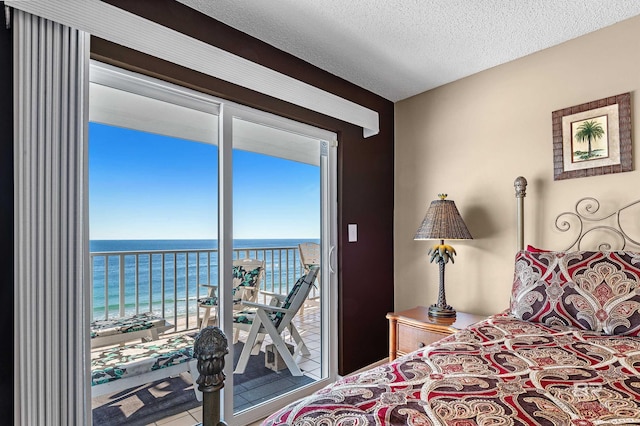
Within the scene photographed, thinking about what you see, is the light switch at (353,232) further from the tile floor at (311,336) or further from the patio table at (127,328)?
the patio table at (127,328)

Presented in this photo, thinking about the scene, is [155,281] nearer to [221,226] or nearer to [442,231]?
[221,226]

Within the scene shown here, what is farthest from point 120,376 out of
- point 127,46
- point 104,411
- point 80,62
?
point 127,46

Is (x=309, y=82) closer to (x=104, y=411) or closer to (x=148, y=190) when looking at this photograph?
(x=148, y=190)

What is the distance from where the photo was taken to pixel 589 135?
215 cm

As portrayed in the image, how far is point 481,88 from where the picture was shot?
270cm

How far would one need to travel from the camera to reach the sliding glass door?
71.4 inches

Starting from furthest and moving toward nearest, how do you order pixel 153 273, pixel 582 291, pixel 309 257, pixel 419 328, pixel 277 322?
pixel 309 257 < pixel 277 322 < pixel 419 328 < pixel 153 273 < pixel 582 291

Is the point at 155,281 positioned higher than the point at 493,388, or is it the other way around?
the point at 155,281

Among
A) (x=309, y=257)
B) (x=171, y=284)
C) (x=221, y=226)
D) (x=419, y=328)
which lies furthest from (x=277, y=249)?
(x=419, y=328)

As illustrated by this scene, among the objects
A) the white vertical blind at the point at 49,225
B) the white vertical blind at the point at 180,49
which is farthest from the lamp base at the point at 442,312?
the white vertical blind at the point at 49,225

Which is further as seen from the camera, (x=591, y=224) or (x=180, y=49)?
(x=591, y=224)

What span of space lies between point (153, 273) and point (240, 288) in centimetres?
55

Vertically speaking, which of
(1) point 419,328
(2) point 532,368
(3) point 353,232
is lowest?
(1) point 419,328
